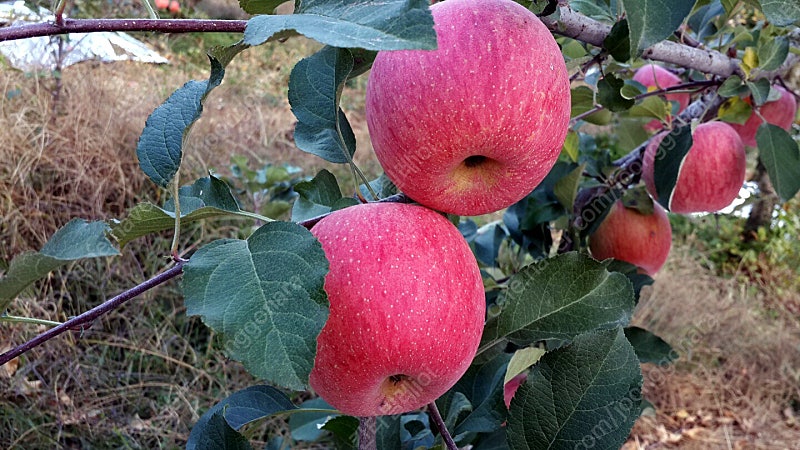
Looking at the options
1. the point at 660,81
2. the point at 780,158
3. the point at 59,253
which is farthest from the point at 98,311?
the point at 660,81

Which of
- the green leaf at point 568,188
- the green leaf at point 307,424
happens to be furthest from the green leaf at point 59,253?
the green leaf at point 568,188

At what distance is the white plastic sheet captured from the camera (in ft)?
9.55

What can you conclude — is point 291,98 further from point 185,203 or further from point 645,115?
point 645,115

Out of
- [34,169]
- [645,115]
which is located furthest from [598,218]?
[34,169]

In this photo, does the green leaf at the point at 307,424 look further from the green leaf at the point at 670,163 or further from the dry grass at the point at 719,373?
the dry grass at the point at 719,373

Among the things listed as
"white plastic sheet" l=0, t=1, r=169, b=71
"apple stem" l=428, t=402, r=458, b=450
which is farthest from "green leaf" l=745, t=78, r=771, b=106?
"white plastic sheet" l=0, t=1, r=169, b=71

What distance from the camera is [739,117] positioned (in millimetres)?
960

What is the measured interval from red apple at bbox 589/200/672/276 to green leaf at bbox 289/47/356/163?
63 cm

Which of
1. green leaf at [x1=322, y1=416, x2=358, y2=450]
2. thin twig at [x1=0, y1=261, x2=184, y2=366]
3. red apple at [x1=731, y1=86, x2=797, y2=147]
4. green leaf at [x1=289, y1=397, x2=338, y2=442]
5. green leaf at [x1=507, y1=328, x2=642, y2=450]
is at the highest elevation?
thin twig at [x1=0, y1=261, x2=184, y2=366]

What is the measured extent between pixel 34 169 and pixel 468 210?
229 cm

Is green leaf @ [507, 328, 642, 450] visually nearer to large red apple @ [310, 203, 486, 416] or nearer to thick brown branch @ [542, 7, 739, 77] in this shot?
large red apple @ [310, 203, 486, 416]

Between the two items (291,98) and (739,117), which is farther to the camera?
(739,117)

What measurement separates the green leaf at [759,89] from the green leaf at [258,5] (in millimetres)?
625

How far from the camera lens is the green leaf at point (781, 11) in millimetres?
454
